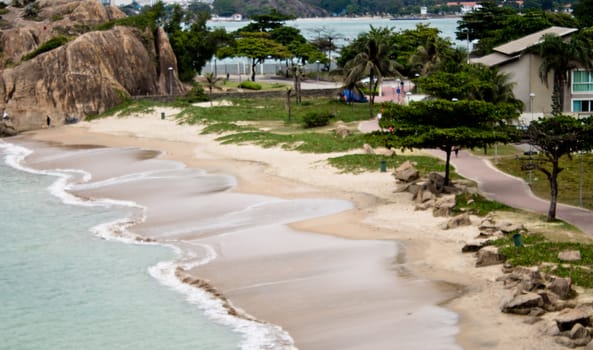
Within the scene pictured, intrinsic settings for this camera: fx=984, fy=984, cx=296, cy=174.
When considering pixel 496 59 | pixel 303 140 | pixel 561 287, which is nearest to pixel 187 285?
pixel 561 287

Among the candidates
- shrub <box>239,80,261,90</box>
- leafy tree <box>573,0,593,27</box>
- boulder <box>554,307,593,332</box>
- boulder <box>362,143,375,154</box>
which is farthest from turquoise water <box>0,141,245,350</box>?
leafy tree <box>573,0,593,27</box>

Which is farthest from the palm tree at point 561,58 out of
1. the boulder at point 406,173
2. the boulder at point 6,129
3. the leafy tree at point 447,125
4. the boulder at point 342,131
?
the boulder at point 6,129

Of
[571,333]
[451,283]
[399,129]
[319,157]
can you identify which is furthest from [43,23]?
[571,333]

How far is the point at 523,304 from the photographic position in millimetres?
23047

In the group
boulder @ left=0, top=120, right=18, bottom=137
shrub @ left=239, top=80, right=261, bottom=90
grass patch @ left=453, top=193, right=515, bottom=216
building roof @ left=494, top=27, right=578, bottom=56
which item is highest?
building roof @ left=494, top=27, right=578, bottom=56

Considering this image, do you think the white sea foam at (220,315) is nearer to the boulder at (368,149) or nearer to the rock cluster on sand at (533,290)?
the rock cluster on sand at (533,290)

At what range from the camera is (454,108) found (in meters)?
37.0

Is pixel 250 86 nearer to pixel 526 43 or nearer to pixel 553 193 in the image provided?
pixel 526 43

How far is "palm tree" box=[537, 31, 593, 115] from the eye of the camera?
188ft

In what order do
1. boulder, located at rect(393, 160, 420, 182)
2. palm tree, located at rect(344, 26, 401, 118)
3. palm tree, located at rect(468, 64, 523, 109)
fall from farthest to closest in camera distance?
1. palm tree, located at rect(344, 26, 401, 118)
2. palm tree, located at rect(468, 64, 523, 109)
3. boulder, located at rect(393, 160, 420, 182)

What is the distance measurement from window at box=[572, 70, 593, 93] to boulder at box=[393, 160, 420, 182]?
2227 cm

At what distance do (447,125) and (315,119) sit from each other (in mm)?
22077

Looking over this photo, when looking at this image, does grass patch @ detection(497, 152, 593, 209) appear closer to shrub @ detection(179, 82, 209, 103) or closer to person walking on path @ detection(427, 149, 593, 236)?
person walking on path @ detection(427, 149, 593, 236)

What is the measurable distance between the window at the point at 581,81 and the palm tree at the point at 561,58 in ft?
1.35
